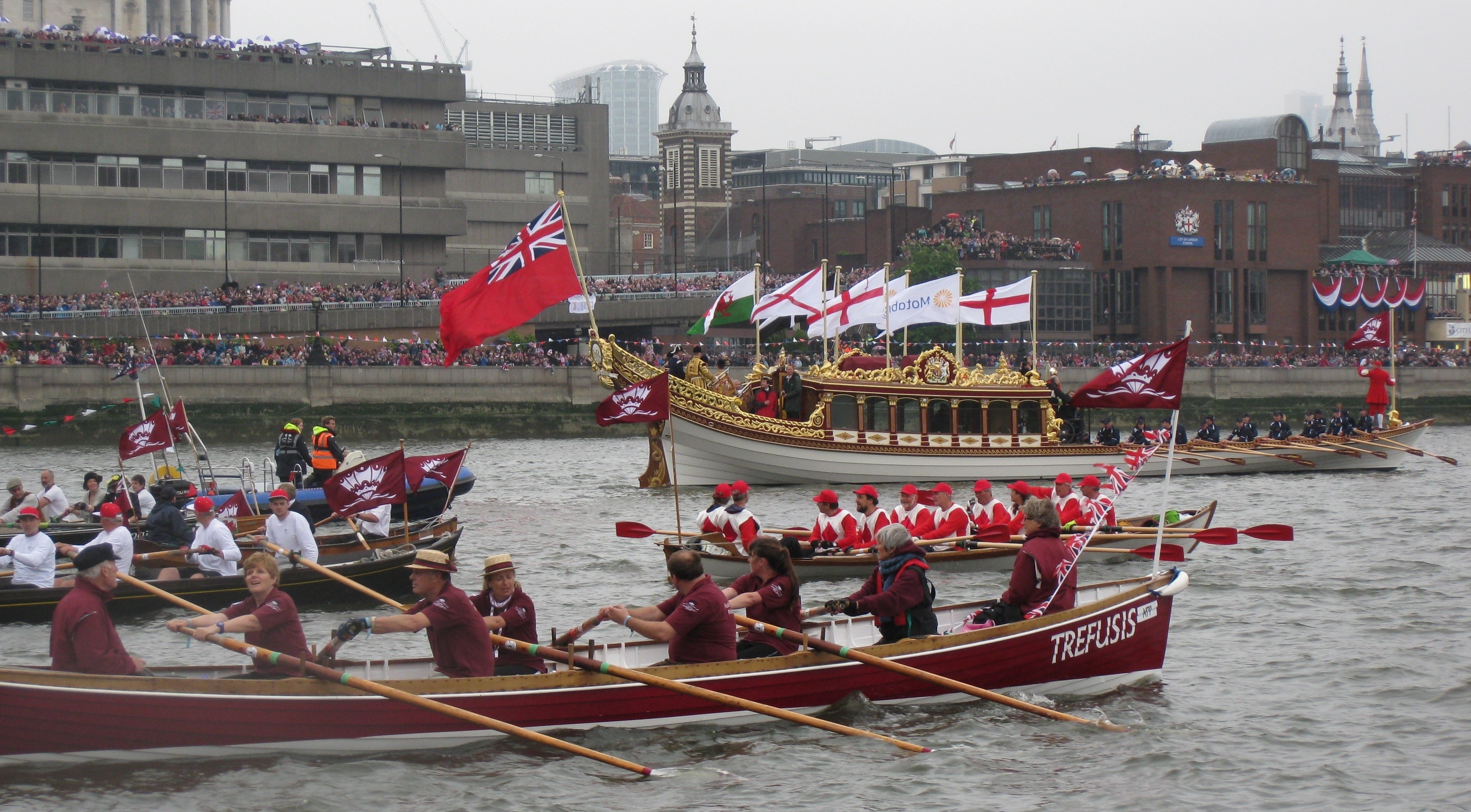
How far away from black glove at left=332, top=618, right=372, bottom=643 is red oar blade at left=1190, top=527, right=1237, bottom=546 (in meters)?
11.2

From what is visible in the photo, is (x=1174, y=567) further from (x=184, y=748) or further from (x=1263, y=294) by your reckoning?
(x=1263, y=294)

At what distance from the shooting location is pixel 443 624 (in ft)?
44.3

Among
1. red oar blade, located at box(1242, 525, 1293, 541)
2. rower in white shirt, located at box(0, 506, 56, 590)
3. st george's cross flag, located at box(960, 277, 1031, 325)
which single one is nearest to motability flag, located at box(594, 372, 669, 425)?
rower in white shirt, located at box(0, 506, 56, 590)

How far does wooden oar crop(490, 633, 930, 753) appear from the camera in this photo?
46.2 ft

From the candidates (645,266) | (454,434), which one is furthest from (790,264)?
(454,434)

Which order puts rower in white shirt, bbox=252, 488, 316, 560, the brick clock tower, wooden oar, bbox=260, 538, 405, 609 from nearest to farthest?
wooden oar, bbox=260, 538, 405, 609 < rower in white shirt, bbox=252, 488, 316, 560 < the brick clock tower

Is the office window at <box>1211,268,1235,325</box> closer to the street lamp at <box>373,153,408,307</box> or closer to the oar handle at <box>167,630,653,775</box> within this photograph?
the street lamp at <box>373,153,408,307</box>

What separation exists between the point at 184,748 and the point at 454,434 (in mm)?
47055

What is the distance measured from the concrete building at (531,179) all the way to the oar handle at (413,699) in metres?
81.9

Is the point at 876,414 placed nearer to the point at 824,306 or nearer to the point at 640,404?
the point at 824,306

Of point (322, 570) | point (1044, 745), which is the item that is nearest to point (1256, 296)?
point (1044, 745)

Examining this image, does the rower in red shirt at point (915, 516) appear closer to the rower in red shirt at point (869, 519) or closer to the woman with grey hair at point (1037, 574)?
the rower in red shirt at point (869, 519)

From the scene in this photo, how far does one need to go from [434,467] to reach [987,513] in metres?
8.40

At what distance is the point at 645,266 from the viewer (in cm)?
14362
